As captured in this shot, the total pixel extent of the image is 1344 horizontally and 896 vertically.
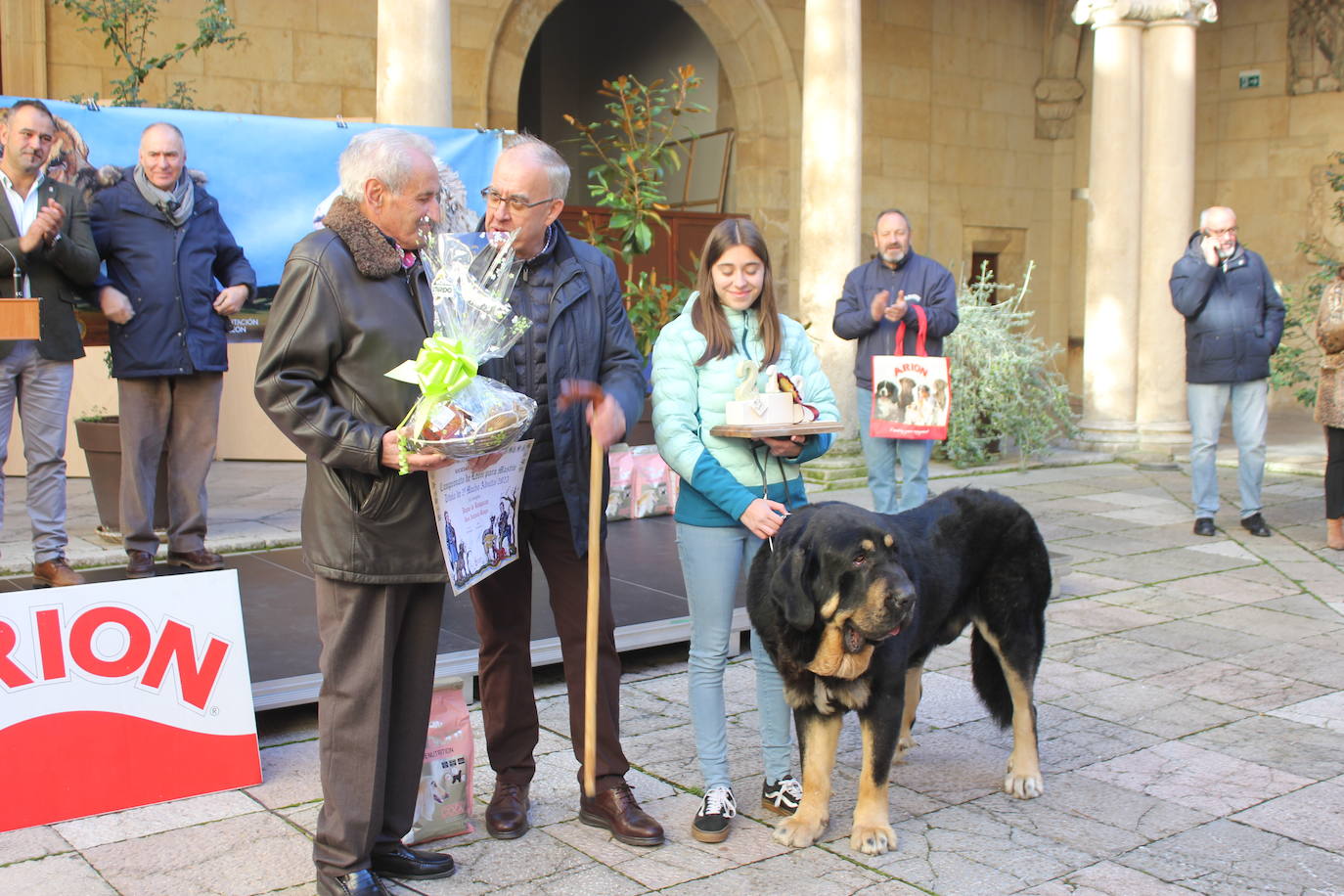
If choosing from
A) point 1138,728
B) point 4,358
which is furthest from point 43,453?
point 1138,728

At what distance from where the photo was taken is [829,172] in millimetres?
11070

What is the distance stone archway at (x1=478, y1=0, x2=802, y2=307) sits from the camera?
48.2ft

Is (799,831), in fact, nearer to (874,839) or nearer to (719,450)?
(874,839)

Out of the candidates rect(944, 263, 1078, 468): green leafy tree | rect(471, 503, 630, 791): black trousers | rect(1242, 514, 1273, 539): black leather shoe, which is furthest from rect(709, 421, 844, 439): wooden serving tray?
rect(944, 263, 1078, 468): green leafy tree

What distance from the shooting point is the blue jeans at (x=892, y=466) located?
7.18m

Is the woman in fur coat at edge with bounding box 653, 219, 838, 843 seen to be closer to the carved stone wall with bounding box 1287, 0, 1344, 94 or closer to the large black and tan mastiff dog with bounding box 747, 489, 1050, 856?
the large black and tan mastiff dog with bounding box 747, 489, 1050, 856

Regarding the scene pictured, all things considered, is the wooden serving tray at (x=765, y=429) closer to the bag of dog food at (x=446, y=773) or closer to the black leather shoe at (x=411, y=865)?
the bag of dog food at (x=446, y=773)

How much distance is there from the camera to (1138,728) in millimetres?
4816

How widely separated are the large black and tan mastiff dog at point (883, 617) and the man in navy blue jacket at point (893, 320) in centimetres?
293

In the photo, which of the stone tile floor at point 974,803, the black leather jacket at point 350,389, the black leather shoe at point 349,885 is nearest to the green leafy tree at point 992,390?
the stone tile floor at point 974,803

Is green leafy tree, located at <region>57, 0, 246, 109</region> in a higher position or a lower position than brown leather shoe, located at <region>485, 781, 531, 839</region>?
higher

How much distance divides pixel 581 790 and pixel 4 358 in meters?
3.48

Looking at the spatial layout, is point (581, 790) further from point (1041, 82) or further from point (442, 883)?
point (1041, 82)

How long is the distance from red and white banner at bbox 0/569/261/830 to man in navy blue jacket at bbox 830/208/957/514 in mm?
4144
